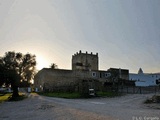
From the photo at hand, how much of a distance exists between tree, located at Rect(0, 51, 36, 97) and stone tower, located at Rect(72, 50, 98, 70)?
95.2 feet

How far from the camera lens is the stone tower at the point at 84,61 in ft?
287

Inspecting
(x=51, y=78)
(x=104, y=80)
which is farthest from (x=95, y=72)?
(x=51, y=78)

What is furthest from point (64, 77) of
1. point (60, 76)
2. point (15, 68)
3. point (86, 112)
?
point (86, 112)

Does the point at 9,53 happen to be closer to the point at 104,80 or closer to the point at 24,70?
the point at 24,70

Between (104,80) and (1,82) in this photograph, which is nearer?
(1,82)

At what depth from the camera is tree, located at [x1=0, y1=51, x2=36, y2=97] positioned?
169 feet

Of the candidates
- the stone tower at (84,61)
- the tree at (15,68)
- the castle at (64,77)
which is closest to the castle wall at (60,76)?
the castle at (64,77)

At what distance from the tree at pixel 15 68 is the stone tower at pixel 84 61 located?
2902 centimetres

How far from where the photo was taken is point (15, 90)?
53938mm

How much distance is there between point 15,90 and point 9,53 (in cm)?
939

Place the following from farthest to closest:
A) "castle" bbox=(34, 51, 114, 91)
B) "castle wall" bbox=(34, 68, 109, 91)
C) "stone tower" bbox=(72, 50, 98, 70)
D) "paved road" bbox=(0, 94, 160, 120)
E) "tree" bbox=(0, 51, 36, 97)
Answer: "stone tower" bbox=(72, 50, 98, 70) → "castle wall" bbox=(34, 68, 109, 91) → "castle" bbox=(34, 51, 114, 91) → "tree" bbox=(0, 51, 36, 97) → "paved road" bbox=(0, 94, 160, 120)

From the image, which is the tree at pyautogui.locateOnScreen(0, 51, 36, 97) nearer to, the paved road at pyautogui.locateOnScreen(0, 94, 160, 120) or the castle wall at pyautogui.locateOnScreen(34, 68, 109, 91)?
the castle wall at pyautogui.locateOnScreen(34, 68, 109, 91)

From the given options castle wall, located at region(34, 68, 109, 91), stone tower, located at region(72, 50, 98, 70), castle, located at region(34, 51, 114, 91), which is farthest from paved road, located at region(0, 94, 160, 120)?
stone tower, located at region(72, 50, 98, 70)

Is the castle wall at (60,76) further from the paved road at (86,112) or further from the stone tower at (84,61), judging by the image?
the paved road at (86,112)
